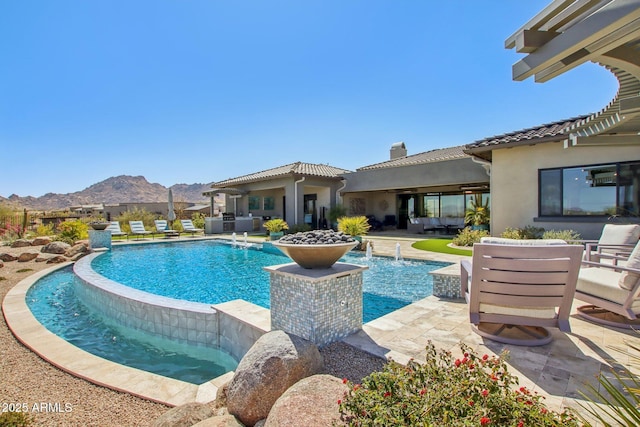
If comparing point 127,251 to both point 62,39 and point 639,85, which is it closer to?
point 62,39

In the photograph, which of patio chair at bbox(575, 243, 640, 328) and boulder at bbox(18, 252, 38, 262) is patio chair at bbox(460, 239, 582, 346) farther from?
boulder at bbox(18, 252, 38, 262)

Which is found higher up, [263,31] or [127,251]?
[263,31]

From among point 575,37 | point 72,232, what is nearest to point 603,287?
point 575,37

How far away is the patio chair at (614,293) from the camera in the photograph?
11.9 ft

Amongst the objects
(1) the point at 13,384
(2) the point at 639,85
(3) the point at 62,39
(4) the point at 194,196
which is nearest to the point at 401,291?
(2) the point at 639,85

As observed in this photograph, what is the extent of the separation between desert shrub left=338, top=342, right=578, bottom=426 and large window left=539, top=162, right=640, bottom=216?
11.6m

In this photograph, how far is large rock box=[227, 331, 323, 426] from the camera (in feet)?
8.29

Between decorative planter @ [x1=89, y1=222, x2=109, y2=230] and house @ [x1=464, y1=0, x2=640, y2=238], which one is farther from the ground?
house @ [x1=464, y1=0, x2=640, y2=238]

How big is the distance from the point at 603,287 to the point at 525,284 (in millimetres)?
1609

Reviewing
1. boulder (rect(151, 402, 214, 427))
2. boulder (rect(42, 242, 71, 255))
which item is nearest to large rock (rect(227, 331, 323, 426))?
boulder (rect(151, 402, 214, 427))

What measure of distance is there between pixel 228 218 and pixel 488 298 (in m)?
20.3

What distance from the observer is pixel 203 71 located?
1497 centimetres

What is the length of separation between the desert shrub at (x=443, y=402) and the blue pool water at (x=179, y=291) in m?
3.23

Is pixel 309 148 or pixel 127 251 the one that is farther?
pixel 309 148
